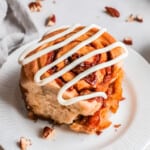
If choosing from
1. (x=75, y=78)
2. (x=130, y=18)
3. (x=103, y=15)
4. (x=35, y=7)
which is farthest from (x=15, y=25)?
(x=75, y=78)

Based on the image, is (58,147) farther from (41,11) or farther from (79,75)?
(41,11)

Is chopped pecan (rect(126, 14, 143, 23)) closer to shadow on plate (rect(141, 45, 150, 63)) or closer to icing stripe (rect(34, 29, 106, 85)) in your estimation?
shadow on plate (rect(141, 45, 150, 63))

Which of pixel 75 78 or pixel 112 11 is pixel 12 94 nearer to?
pixel 75 78

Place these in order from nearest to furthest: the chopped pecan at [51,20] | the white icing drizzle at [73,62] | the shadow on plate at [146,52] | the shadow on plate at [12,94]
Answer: the white icing drizzle at [73,62] < the shadow on plate at [12,94] < the shadow on plate at [146,52] < the chopped pecan at [51,20]

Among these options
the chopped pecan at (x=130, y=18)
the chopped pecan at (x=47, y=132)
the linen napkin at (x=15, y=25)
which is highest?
the chopped pecan at (x=130, y=18)

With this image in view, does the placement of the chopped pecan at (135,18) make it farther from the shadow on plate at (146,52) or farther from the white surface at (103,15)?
the shadow on plate at (146,52)

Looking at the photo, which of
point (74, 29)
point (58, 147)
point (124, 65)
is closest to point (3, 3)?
point (74, 29)

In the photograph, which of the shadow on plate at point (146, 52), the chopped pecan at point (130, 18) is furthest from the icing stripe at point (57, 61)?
the chopped pecan at point (130, 18)

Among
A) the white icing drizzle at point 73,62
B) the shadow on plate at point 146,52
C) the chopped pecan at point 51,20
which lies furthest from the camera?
the chopped pecan at point 51,20
